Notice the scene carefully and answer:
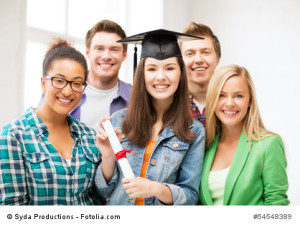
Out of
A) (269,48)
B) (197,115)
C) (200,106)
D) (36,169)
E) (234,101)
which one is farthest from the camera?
(269,48)

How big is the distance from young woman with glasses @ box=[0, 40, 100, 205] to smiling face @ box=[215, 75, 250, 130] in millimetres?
748

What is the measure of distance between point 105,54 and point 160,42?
2.33 ft

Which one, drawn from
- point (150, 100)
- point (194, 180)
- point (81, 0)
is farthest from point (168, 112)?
point (81, 0)

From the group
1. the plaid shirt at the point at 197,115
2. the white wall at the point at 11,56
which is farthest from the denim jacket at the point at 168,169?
the white wall at the point at 11,56

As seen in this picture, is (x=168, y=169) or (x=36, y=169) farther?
(x=168, y=169)

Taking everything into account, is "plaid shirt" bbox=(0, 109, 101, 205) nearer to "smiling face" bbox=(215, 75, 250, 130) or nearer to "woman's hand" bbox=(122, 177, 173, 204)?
"woman's hand" bbox=(122, 177, 173, 204)

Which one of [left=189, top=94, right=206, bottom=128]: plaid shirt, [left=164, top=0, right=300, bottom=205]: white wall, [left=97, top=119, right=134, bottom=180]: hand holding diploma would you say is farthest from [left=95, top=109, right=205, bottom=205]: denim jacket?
[left=164, top=0, right=300, bottom=205]: white wall

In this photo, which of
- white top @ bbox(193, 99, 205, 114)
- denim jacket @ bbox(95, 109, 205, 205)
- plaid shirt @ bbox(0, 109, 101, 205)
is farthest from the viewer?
white top @ bbox(193, 99, 205, 114)

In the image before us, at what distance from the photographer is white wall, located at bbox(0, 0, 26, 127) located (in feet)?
7.88

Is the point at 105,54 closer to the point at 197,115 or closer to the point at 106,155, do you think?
the point at 197,115

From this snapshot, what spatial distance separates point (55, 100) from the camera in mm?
1606

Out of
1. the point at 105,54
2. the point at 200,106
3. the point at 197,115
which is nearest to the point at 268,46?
the point at 200,106

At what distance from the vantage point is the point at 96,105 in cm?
241
